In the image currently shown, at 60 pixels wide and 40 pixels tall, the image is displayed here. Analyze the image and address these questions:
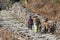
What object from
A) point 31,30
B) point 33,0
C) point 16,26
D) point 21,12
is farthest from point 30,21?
point 33,0

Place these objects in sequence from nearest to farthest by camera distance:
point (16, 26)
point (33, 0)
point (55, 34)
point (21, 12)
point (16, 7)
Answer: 1. point (55, 34)
2. point (16, 26)
3. point (21, 12)
4. point (16, 7)
5. point (33, 0)

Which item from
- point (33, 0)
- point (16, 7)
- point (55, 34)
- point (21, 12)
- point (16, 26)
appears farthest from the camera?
point (33, 0)

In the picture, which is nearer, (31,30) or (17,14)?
(31,30)

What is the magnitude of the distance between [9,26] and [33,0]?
813cm

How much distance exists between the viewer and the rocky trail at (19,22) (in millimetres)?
18125

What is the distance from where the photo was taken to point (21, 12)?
77.7 feet

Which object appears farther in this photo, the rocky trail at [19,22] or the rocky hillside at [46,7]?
the rocky hillside at [46,7]

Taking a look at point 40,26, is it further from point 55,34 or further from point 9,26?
point 9,26

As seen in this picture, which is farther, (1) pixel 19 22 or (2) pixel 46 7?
(2) pixel 46 7

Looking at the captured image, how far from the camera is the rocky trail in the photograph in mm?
18125

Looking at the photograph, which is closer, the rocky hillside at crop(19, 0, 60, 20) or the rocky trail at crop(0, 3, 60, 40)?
the rocky trail at crop(0, 3, 60, 40)

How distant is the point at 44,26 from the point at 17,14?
18.7ft

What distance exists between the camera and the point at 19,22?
72.3 ft

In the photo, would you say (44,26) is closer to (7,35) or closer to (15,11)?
(7,35)
